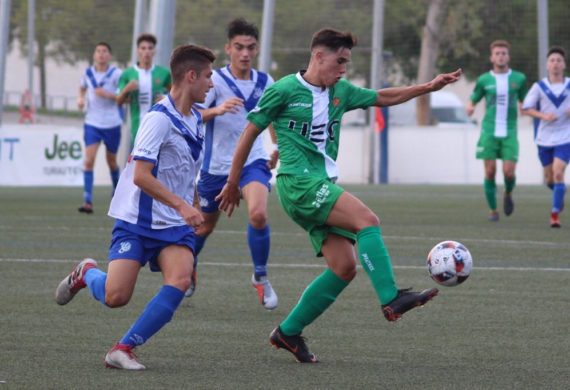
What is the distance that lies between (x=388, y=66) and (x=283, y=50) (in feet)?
8.54

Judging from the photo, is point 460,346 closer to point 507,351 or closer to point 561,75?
point 507,351

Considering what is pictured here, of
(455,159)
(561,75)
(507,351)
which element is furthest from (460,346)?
(455,159)

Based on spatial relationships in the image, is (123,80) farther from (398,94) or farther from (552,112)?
(398,94)

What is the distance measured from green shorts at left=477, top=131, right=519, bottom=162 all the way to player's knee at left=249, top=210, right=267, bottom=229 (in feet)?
27.2

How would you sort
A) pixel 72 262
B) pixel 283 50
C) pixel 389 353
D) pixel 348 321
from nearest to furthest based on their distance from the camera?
pixel 389 353, pixel 348 321, pixel 72 262, pixel 283 50

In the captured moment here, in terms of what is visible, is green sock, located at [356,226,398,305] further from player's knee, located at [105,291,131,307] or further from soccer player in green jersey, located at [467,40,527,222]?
soccer player in green jersey, located at [467,40,527,222]

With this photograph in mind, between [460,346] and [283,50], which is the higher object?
[283,50]

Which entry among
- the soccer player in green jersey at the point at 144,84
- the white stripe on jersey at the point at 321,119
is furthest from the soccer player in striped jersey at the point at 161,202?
the soccer player in green jersey at the point at 144,84

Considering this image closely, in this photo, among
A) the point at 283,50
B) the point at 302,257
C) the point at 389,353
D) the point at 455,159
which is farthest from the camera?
the point at 283,50

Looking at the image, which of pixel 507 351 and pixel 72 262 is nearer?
pixel 507 351

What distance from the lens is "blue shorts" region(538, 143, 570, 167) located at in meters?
16.7

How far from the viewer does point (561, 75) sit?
16.9 metres

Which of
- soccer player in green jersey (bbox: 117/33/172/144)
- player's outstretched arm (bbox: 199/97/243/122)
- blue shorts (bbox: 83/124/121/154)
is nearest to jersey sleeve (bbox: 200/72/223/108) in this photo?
player's outstretched arm (bbox: 199/97/243/122)

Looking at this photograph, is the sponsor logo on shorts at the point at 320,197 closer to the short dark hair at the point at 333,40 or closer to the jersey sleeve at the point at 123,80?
the short dark hair at the point at 333,40
